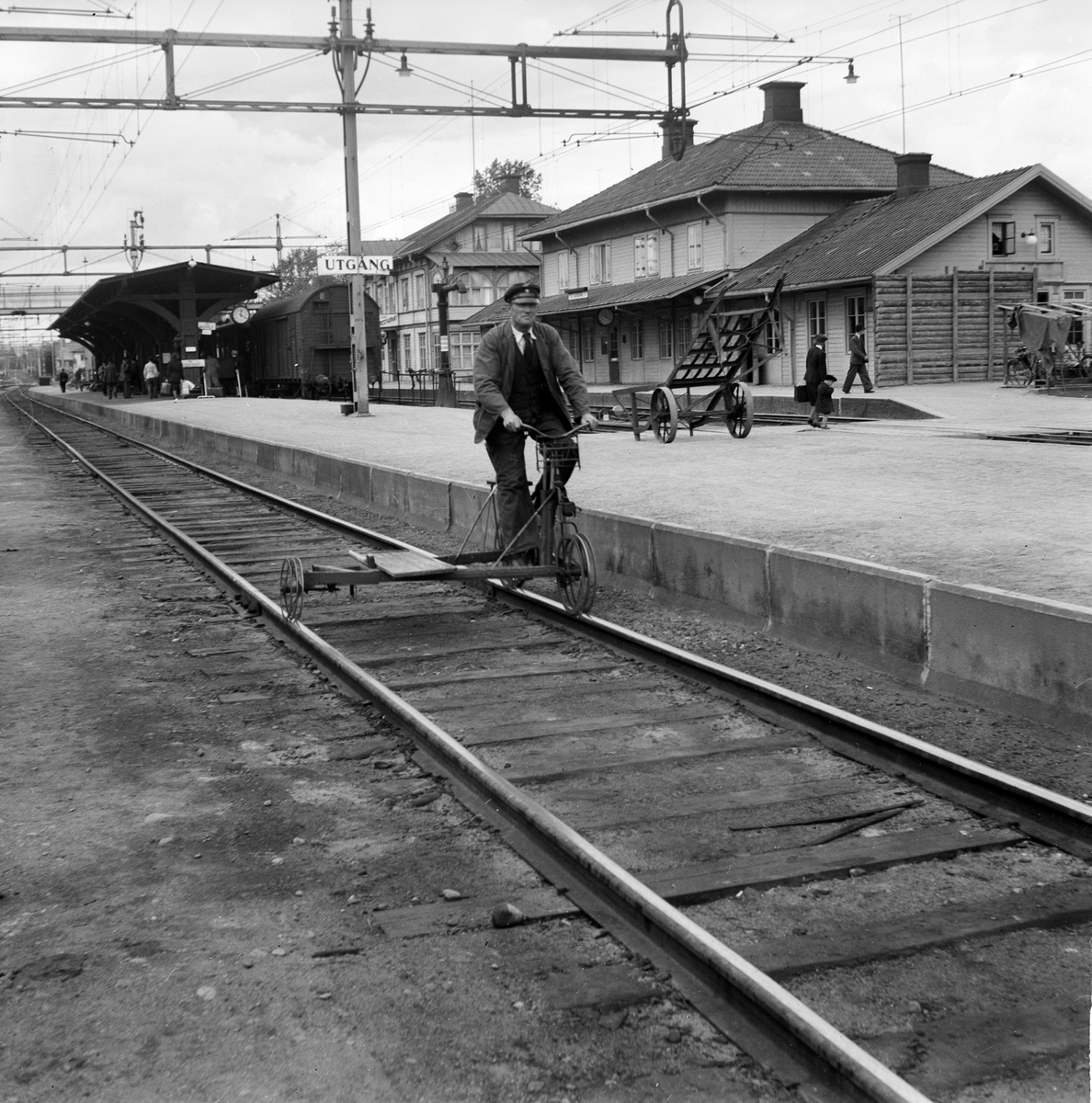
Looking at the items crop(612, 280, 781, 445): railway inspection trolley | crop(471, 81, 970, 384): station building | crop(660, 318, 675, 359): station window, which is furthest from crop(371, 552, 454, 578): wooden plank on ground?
→ crop(660, 318, 675, 359): station window

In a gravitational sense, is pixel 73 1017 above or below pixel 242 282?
below

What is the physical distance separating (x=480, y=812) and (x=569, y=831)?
1.73ft

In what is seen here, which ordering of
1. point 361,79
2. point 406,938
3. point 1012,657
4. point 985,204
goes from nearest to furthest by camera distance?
point 406,938 < point 1012,657 < point 361,79 < point 985,204

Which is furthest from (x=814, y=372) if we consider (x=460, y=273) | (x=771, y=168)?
(x=460, y=273)

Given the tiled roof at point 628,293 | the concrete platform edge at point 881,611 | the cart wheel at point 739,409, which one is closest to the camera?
the concrete platform edge at point 881,611

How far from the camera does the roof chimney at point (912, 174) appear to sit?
41156mm

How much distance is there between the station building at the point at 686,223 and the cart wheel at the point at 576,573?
110 ft

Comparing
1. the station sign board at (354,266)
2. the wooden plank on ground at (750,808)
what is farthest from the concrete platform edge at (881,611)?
the station sign board at (354,266)

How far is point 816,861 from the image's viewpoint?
4.27 metres

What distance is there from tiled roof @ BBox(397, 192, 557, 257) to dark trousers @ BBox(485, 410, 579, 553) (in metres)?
64.9

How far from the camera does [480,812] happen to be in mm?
4773

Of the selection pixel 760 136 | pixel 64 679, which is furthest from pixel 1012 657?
pixel 760 136

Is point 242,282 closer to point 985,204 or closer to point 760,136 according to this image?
point 760,136

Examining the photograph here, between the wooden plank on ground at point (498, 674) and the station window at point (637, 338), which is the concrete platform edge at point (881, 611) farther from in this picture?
the station window at point (637, 338)
